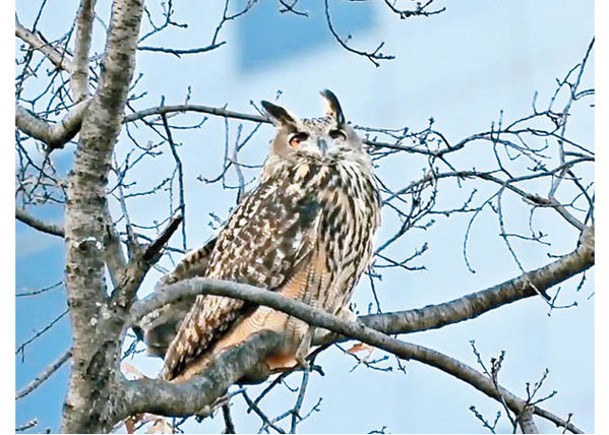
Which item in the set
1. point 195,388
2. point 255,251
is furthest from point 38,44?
point 195,388

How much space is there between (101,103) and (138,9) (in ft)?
0.51

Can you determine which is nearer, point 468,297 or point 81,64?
point 468,297

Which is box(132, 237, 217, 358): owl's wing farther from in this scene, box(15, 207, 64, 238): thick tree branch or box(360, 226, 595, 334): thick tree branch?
box(360, 226, 595, 334): thick tree branch

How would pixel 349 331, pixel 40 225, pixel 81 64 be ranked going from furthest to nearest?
1. pixel 40 225
2. pixel 81 64
3. pixel 349 331

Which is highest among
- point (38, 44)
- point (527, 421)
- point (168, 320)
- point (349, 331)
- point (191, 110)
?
point (38, 44)

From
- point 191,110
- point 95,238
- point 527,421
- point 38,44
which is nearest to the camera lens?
point 95,238

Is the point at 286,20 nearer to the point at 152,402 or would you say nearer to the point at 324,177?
the point at 324,177

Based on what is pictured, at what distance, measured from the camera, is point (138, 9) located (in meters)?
1.85

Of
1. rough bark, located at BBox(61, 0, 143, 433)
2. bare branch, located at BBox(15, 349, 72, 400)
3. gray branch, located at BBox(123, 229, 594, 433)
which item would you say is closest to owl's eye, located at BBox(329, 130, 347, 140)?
gray branch, located at BBox(123, 229, 594, 433)

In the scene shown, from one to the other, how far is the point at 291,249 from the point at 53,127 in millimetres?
909

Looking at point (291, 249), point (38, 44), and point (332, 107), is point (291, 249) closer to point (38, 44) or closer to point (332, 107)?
point (332, 107)

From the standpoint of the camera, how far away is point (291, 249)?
3135mm

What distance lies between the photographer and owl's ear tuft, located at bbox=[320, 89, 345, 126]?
341 cm

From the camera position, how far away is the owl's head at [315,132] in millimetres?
3365
